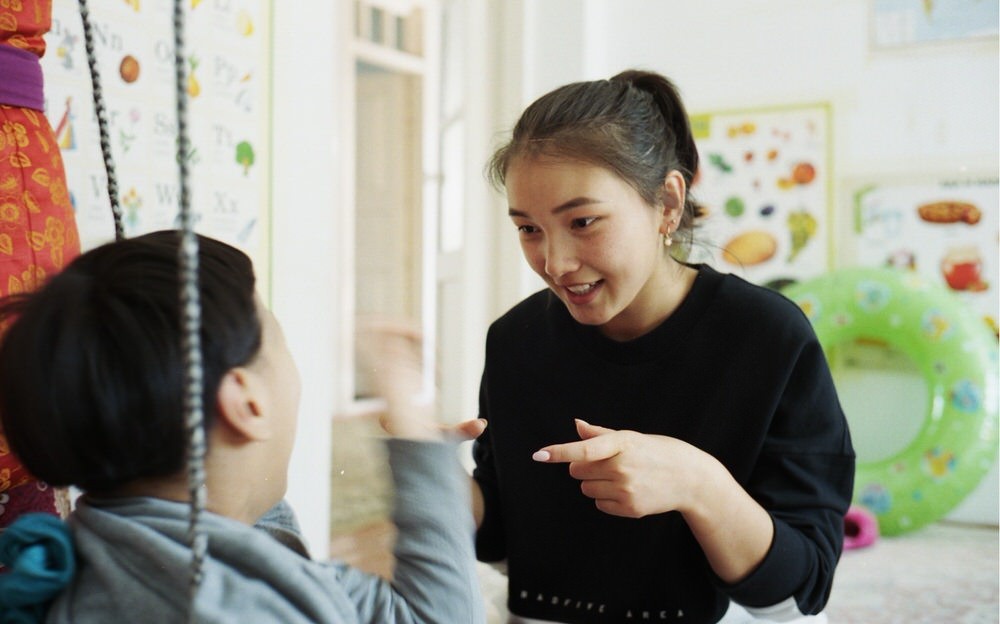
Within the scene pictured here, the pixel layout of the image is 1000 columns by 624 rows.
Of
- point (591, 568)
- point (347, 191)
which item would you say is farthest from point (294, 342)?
point (347, 191)

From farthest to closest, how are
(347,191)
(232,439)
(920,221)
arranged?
1. (347,191)
2. (920,221)
3. (232,439)

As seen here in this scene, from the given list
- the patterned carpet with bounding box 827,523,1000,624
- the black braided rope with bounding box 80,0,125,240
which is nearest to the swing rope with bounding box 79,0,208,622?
the black braided rope with bounding box 80,0,125,240

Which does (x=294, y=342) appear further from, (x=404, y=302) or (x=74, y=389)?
(x=404, y=302)

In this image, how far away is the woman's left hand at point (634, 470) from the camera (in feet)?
3.02

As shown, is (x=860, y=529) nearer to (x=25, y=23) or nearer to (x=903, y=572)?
(x=903, y=572)

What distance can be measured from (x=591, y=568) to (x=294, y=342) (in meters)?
1.14

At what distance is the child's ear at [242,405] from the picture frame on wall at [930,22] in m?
3.20

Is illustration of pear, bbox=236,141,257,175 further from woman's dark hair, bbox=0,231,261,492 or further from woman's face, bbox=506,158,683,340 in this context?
woman's dark hair, bbox=0,231,261,492

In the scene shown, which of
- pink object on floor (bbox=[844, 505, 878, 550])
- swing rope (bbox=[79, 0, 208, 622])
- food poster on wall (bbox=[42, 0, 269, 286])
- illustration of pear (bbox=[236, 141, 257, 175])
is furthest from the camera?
pink object on floor (bbox=[844, 505, 878, 550])

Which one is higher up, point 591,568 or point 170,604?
point 170,604

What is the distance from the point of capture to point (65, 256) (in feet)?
3.43

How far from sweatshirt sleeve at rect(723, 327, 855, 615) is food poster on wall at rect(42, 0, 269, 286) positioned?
41.7 inches

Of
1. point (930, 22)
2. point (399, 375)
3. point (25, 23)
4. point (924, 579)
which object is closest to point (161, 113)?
point (25, 23)

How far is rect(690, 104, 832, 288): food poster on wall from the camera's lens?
3.44m
